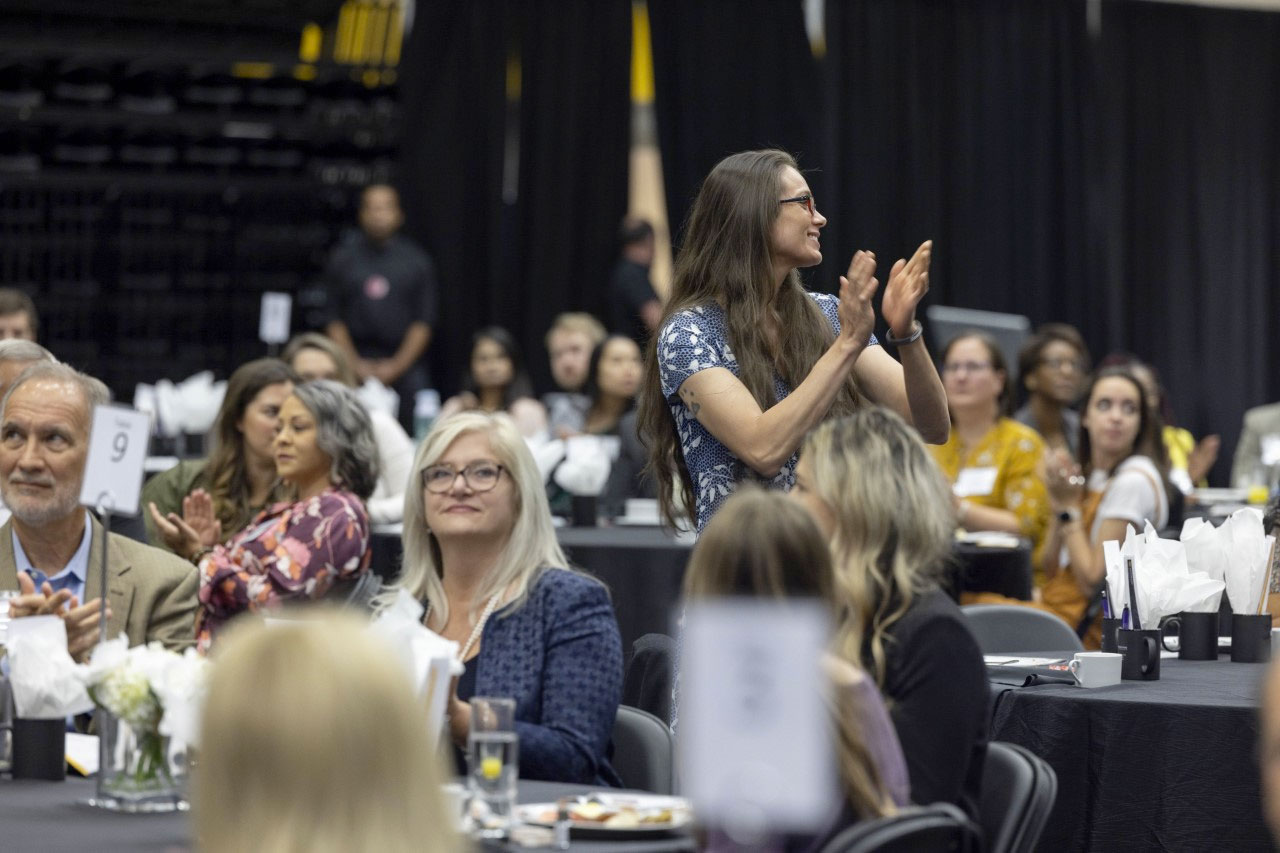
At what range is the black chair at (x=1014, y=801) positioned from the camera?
8.03 ft

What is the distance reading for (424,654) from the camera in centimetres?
226

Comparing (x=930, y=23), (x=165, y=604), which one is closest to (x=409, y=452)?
(x=165, y=604)

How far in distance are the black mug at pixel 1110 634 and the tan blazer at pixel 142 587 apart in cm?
178

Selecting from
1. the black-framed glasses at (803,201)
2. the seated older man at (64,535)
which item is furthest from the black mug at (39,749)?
the black-framed glasses at (803,201)

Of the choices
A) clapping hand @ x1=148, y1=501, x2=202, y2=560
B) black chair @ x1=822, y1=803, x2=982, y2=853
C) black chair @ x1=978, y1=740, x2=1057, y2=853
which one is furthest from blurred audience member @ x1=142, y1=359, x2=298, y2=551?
black chair @ x1=822, y1=803, x2=982, y2=853

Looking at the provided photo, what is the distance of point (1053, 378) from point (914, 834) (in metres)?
5.30

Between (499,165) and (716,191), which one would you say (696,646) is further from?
(499,165)

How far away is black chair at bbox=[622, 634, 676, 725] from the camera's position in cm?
333

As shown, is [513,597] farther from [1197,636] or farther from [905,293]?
[1197,636]

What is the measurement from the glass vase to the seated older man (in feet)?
2.83

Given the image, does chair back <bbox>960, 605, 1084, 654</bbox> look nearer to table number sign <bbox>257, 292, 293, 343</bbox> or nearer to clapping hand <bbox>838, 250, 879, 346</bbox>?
clapping hand <bbox>838, 250, 879, 346</bbox>

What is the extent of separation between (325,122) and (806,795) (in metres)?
8.58

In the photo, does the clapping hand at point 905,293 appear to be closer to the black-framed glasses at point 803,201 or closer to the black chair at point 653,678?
the black-framed glasses at point 803,201

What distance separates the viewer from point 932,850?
7.07 ft
